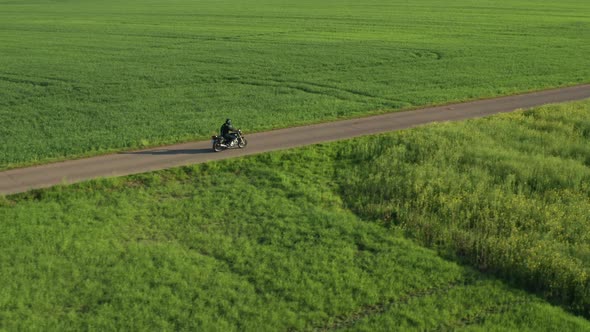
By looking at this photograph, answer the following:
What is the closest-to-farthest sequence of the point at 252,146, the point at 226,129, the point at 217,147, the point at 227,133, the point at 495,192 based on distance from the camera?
the point at 495,192
the point at 226,129
the point at 227,133
the point at 217,147
the point at 252,146

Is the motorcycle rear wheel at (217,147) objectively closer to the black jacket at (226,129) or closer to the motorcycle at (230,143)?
the motorcycle at (230,143)

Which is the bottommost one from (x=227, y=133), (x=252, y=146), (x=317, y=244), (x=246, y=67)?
(x=317, y=244)

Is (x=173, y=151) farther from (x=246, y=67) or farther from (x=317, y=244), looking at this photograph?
(x=246, y=67)

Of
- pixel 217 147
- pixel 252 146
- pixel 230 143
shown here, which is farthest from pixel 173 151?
pixel 252 146

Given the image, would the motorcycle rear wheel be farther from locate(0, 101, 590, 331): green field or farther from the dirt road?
locate(0, 101, 590, 331): green field

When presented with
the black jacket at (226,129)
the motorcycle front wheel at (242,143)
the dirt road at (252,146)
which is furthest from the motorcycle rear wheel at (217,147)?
the motorcycle front wheel at (242,143)

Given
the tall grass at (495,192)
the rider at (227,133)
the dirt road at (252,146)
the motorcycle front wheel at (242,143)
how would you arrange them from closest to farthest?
1. the tall grass at (495,192)
2. the dirt road at (252,146)
3. the rider at (227,133)
4. the motorcycle front wheel at (242,143)
